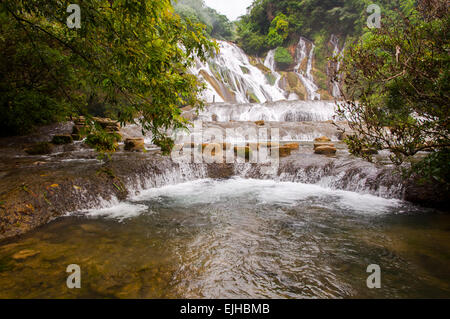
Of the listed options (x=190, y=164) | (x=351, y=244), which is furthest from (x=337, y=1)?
(x=351, y=244)

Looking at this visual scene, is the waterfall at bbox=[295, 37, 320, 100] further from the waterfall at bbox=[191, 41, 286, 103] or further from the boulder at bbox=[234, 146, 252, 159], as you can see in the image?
the boulder at bbox=[234, 146, 252, 159]

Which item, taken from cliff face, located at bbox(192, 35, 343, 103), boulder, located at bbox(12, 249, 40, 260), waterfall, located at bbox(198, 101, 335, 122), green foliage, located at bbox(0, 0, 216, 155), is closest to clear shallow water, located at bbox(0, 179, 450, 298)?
boulder, located at bbox(12, 249, 40, 260)

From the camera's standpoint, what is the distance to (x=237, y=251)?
3.62 m

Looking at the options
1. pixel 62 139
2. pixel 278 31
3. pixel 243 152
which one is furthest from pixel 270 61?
pixel 62 139

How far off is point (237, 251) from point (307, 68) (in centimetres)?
3429

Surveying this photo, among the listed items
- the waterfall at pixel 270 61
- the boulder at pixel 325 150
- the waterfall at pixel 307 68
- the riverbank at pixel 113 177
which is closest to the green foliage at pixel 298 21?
the waterfall at pixel 307 68

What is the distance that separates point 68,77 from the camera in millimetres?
6262

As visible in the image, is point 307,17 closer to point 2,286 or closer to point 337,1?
point 337,1

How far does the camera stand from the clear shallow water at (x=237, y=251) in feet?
8.95

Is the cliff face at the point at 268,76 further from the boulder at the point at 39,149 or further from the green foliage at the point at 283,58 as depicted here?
the boulder at the point at 39,149

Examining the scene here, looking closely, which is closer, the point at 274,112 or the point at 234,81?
the point at 274,112

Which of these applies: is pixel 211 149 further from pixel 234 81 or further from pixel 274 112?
pixel 234 81

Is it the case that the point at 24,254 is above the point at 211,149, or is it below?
below

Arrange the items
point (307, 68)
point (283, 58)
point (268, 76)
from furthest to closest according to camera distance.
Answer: point (283, 58)
point (307, 68)
point (268, 76)
